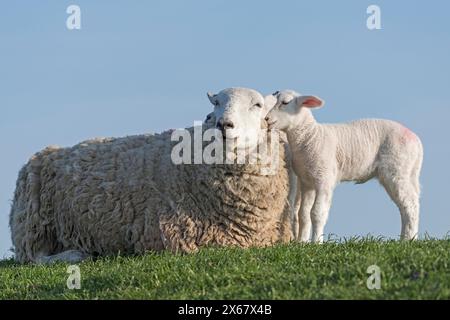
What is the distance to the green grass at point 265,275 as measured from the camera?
7113 millimetres

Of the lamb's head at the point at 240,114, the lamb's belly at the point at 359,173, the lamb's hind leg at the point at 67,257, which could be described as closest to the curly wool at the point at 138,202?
the lamb's hind leg at the point at 67,257

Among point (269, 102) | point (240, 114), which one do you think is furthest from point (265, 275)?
point (269, 102)

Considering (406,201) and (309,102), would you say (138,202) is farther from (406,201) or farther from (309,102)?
(406,201)

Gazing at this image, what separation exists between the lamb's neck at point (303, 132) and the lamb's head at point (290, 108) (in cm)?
2

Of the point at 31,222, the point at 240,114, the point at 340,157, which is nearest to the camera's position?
the point at 240,114

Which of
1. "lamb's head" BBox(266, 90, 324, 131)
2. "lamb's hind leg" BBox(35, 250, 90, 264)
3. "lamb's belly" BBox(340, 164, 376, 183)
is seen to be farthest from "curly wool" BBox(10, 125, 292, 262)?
"lamb's belly" BBox(340, 164, 376, 183)

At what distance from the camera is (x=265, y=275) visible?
7.98m

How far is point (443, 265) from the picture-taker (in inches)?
299

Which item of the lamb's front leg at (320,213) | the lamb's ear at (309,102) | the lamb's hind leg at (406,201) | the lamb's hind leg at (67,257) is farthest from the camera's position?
the lamb's hind leg at (406,201)

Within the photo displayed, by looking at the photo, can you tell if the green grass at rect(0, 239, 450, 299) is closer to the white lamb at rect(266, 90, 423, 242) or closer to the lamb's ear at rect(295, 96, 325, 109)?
the white lamb at rect(266, 90, 423, 242)

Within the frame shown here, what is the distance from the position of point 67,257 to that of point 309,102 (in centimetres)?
370

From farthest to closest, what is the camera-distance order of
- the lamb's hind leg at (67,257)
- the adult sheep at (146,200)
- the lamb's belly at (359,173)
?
the lamb's belly at (359,173)
the lamb's hind leg at (67,257)
the adult sheep at (146,200)

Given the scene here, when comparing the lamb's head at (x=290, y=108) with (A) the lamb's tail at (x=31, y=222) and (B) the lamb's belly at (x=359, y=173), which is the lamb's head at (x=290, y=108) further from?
(A) the lamb's tail at (x=31, y=222)

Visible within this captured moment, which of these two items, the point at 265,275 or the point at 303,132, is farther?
the point at 303,132
